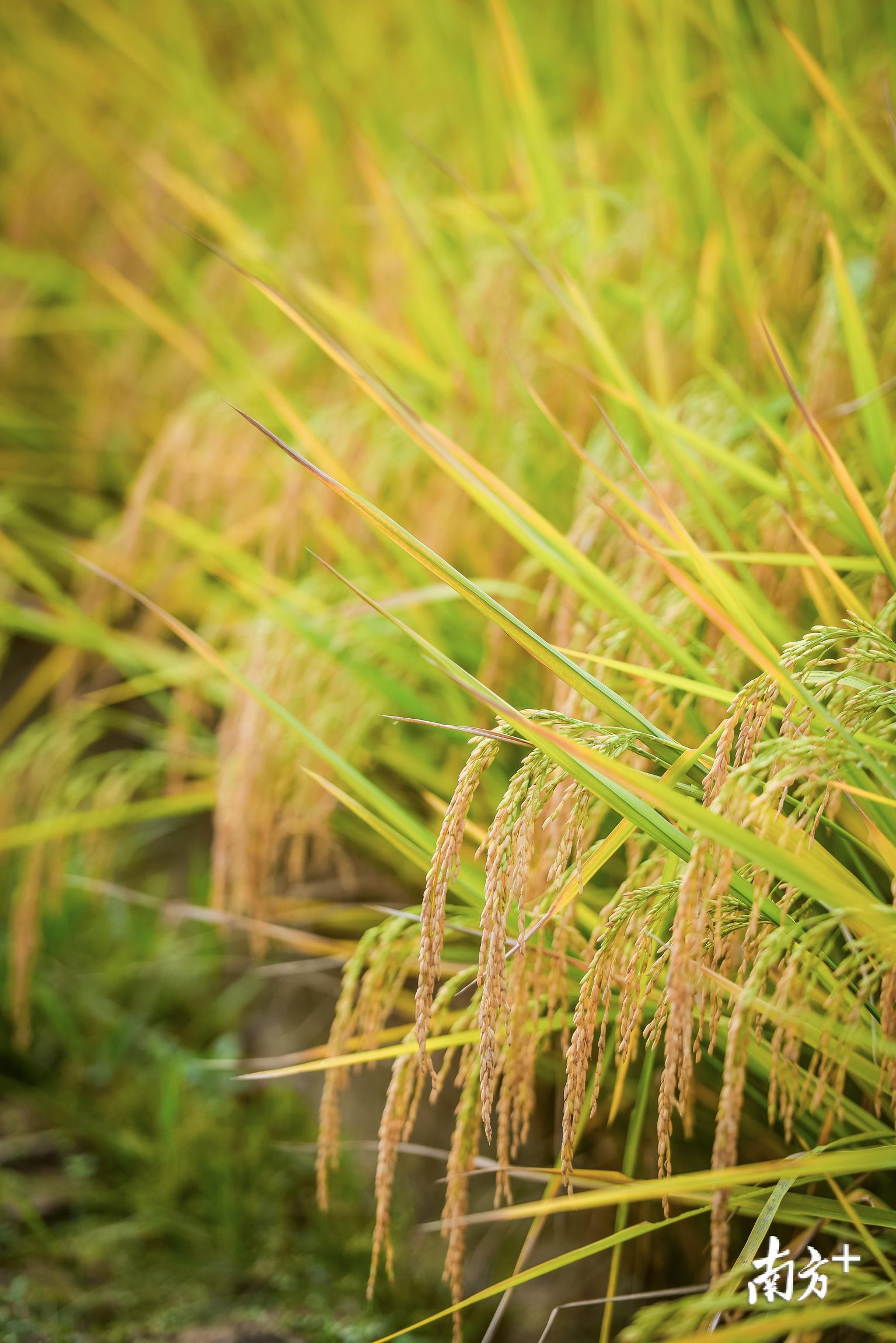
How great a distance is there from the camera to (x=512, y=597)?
3.78 feet

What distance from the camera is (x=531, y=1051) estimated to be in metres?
0.68

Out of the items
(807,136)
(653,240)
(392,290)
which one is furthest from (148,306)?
(807,136)

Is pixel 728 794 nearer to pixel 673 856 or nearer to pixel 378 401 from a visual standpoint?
pixel 673 856

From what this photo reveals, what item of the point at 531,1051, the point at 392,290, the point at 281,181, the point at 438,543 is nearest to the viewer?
the point at 531,1051

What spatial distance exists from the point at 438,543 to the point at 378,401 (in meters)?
0.45

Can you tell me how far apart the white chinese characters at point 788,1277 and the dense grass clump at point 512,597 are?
20mm

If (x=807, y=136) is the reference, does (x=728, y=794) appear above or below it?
below

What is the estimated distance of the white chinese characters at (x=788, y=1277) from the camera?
62 cm

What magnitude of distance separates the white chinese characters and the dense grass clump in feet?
0.07

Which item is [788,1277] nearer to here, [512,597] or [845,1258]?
[845,1258]

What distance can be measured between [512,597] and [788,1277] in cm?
77

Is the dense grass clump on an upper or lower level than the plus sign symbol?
upper

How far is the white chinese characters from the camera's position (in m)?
0.62

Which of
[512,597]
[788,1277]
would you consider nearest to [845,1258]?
[788,1277]
